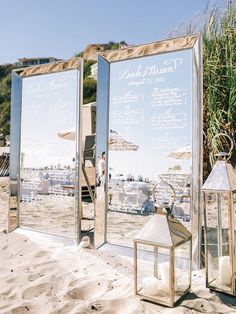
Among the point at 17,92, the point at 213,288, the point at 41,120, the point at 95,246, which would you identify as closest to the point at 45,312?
the point at 213,288

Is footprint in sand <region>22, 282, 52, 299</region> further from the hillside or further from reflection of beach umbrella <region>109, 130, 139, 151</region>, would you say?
the hillside

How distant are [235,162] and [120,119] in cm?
219

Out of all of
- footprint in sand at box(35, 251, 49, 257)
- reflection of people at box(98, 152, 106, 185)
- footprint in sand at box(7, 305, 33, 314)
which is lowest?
footprint in sand at box(7, 305, 33, 314)

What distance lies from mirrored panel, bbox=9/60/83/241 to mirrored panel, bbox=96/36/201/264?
1.05 feet

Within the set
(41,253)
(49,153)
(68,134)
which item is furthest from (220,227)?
(49,153)

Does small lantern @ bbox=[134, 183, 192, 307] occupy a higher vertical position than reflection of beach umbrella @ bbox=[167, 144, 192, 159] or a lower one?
Answer: lower

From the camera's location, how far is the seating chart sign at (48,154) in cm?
348

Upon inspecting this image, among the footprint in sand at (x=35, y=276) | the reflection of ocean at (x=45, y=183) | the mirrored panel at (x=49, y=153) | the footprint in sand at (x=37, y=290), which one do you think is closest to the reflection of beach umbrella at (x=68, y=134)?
the mirrored panel at (x=49, y=153)

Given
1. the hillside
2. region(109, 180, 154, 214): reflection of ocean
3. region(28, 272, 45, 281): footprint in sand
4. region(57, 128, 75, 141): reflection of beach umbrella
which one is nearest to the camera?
region(28, 272, 45, 281): footprint in sand

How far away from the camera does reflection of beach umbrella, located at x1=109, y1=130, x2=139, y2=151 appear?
Answer: 311 centimetres

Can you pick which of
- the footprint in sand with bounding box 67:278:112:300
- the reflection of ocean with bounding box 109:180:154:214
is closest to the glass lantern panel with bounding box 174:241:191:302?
the footprint in sand with bounding box 67:278:112:300

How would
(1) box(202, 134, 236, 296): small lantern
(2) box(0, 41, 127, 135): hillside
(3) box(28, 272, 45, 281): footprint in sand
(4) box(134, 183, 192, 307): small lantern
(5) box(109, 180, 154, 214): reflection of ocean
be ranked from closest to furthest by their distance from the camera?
(4) box(134, 183, 192, 307): small lantern < (1) box(202, 134, 236, 296): small lantern < (3) box(28, 272, 45, 281): footprint in sand < (5) box(109, 180, 154, 214): reflection of ocean < (2) box(0, 41, 127, 135): hillside

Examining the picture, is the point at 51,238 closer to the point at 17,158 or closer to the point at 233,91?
the point at 17,158

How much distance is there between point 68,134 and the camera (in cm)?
347
